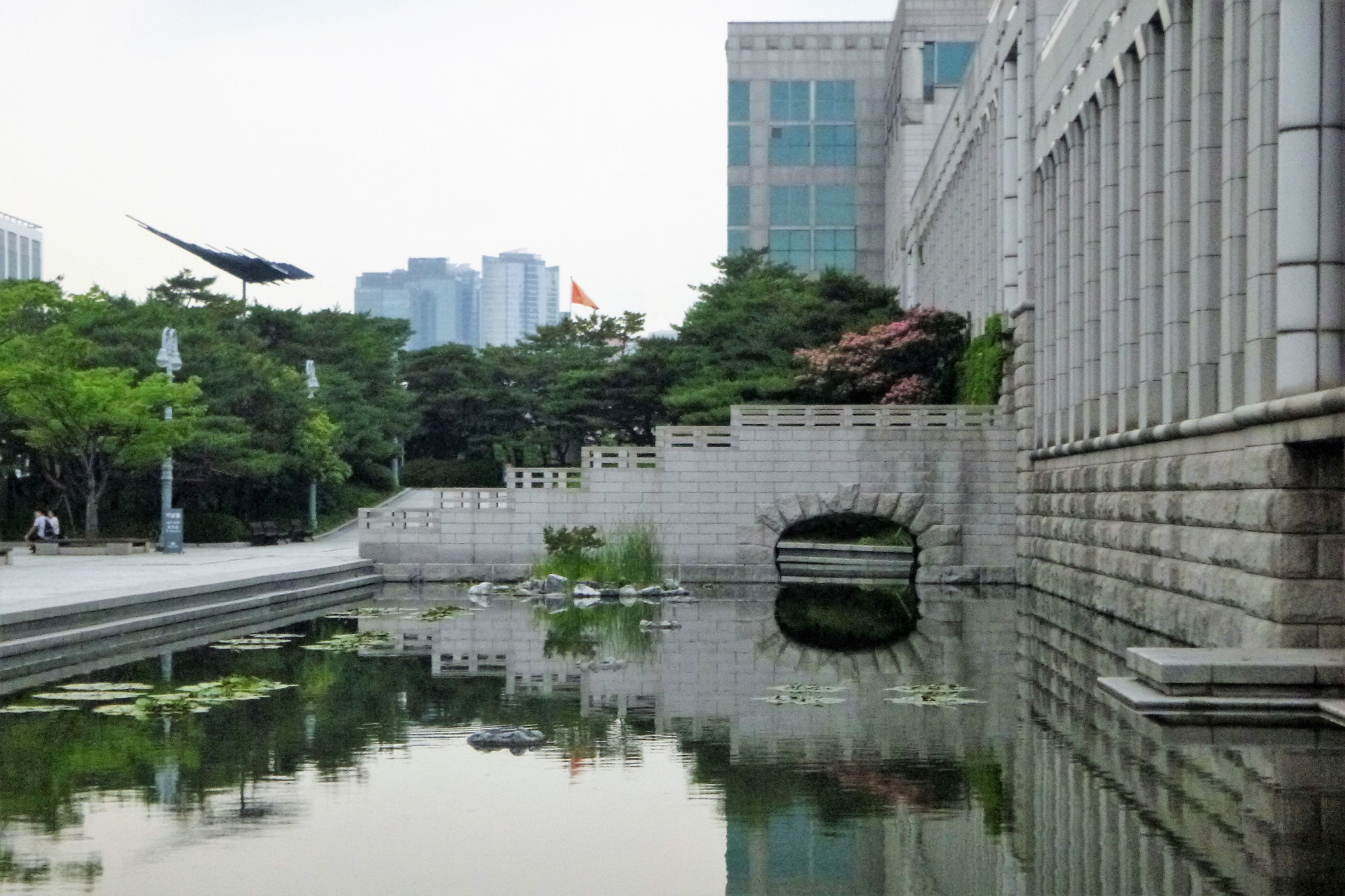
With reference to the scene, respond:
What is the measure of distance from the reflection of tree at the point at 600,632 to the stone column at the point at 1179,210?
7.49 metres

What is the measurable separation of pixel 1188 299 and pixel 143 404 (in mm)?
26366

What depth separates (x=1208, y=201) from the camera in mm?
20078

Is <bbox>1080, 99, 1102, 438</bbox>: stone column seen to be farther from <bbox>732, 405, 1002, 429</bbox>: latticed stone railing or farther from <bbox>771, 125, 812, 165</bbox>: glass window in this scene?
<bbox>771, 125, 812, 165</bbox>: glass window

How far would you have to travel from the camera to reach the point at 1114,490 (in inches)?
983

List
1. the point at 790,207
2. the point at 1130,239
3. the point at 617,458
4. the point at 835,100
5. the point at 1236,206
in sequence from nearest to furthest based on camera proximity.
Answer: the point at 1236,206
the point at 1130,239
the point at 617,458
the point at 790,207
the point at 835,100

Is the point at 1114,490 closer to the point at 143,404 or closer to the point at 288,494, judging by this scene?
the point at 143,404

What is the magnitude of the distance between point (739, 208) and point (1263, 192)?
194 ft

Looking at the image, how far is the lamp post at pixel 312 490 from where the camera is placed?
50.7 meters

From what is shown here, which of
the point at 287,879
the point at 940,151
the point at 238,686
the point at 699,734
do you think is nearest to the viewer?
the point at 287,879

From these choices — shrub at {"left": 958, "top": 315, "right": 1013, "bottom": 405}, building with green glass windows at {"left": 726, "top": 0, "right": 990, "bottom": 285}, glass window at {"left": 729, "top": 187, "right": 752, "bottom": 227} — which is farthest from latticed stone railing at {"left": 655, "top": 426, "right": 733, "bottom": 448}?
glass window at {"left": 729, "top": 187, "right": 752, "bottom": 227}

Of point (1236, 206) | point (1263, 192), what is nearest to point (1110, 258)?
point (1236, 206)

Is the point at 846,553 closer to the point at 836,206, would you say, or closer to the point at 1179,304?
the point at 1179,304

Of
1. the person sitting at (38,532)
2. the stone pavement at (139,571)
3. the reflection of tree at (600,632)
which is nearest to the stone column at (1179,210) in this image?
the reflection of tree at (600,632)

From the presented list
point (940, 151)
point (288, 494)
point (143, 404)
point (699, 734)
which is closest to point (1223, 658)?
point (699, 734)
